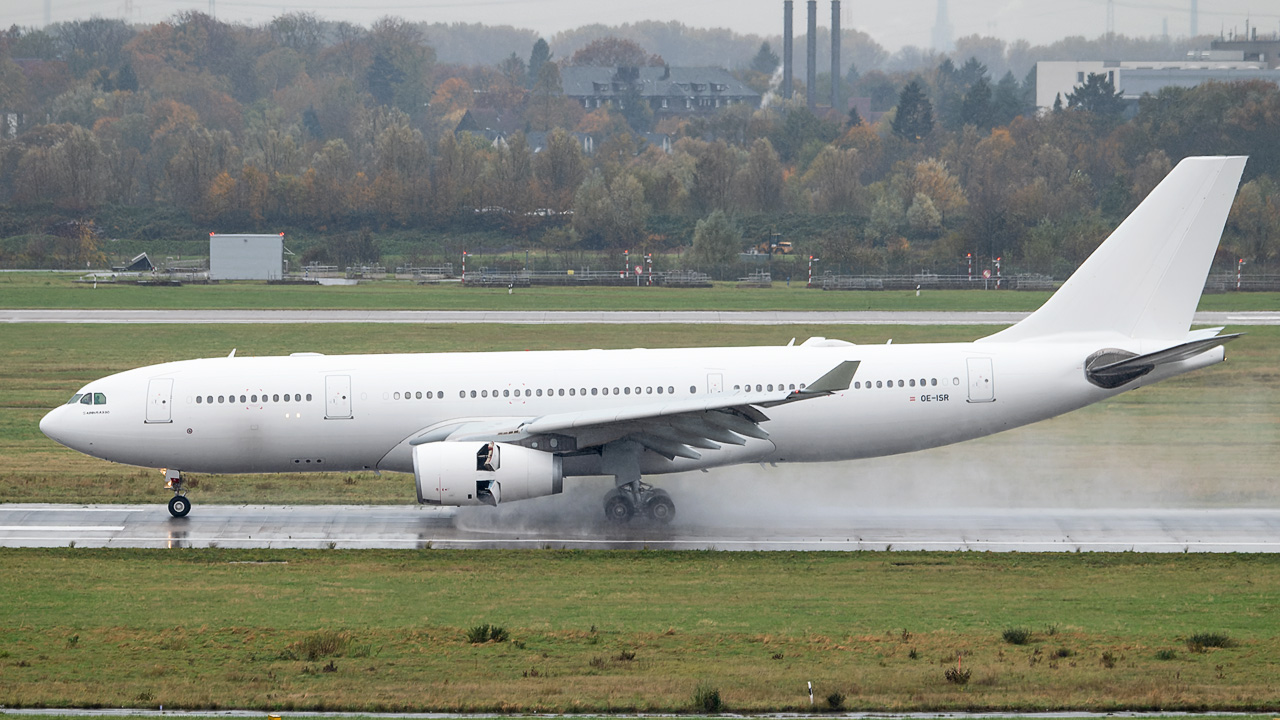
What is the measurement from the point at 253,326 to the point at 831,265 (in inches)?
1707

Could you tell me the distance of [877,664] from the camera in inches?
648

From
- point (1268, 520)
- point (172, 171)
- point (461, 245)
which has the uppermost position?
point (172, 171)

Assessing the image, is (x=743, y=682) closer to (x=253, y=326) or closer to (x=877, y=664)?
(x=877, y=664)

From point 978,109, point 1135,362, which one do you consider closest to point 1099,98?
point 978,109

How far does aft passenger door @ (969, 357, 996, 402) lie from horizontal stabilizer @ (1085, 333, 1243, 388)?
6.90ft

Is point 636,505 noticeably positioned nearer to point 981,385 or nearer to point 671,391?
point 671,391

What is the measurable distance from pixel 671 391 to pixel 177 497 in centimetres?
1089

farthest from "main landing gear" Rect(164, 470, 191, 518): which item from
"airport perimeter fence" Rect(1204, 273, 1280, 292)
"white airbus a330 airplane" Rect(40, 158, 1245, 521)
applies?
"airport perimeter fence" Rect(1204, 273, 1280, 292)

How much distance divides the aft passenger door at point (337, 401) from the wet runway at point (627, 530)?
2.25m

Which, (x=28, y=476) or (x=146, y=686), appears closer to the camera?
(x=146, y=686)

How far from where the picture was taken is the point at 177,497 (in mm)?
27922

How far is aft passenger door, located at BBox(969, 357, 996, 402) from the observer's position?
91.7ft

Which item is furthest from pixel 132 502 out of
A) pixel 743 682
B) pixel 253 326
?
pixel 253 326

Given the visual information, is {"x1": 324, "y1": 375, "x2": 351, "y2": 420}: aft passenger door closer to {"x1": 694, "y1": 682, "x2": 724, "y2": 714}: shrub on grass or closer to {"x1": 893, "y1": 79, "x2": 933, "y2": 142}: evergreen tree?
{"x1": 694, "y1": 682, "x2": 724, "y2": 714}: shrub on grass
